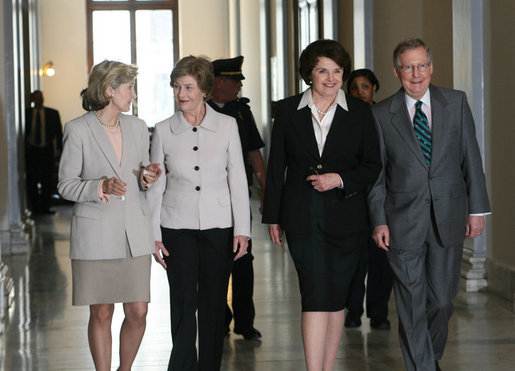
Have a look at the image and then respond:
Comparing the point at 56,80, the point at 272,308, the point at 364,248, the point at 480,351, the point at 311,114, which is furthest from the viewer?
the point at 56,80

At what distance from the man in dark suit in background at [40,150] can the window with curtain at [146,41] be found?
806 cm

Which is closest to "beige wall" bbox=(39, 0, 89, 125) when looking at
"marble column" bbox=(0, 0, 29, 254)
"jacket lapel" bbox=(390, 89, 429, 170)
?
"marble column" bbox=(0, 0, 29, 254)

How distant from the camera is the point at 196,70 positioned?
4328 mm

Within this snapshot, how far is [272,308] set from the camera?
6.89 m

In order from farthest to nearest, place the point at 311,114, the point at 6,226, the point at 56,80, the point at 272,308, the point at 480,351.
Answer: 1. the point at 56,80
2. the point at 6,226
3. the point at 272,308
4. the point at 480,351
5. the point at 311,114

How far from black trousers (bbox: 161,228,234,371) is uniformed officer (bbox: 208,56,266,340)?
1.18m

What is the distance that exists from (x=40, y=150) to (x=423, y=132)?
1169 centimetres

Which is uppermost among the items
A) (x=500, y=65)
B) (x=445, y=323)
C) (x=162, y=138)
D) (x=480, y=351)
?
(x=500, y=65)

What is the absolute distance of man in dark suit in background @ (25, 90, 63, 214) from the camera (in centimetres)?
1483

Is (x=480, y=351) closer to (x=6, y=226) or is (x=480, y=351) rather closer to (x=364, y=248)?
(x=364, y=248)

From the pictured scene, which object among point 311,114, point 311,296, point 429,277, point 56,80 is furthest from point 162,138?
point 56,80

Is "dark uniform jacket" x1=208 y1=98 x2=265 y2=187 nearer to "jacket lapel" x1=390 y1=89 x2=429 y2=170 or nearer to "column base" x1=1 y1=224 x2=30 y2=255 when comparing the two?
"jacket lapel" x1=390 y1=89 x2=429 y2=170

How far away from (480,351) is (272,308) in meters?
1.93

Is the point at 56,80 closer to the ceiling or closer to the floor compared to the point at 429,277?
closer to the ceiling
